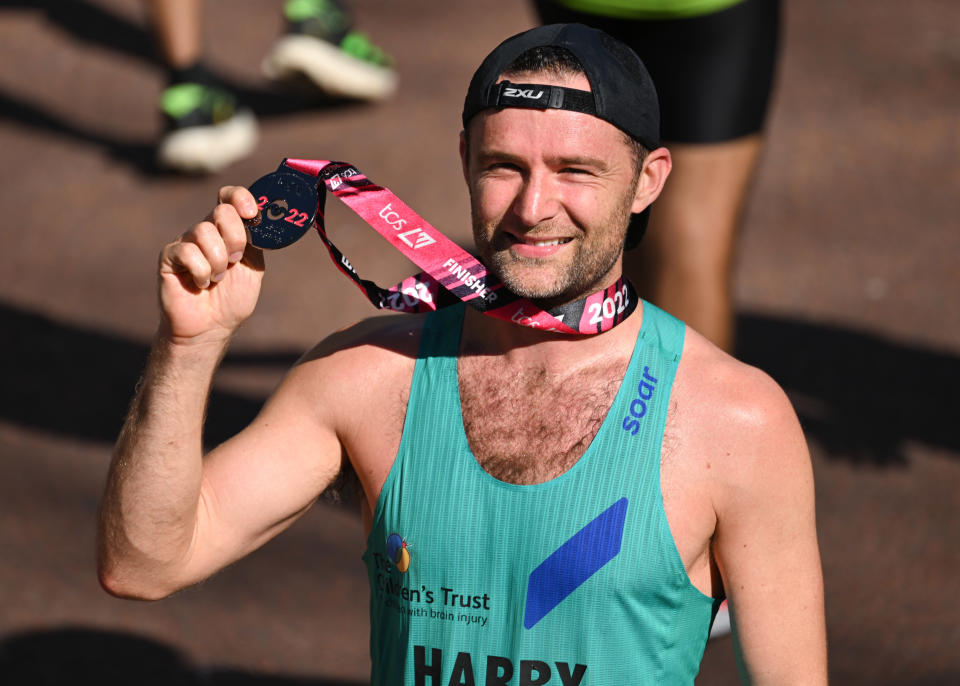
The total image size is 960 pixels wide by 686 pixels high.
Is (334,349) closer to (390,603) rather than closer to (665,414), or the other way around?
(390,603)

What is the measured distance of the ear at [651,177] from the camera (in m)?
2.42

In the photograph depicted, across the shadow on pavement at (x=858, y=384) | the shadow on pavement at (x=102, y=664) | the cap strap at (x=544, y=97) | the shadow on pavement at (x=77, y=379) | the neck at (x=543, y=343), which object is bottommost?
the shadow on pavement at (x=102, y=664)

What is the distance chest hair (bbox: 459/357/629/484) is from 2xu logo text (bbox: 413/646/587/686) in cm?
35

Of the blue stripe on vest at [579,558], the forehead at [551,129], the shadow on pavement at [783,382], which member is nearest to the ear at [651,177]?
the forehead at [551,129]

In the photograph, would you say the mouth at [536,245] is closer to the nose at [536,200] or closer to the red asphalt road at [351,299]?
the nose at [536,200]

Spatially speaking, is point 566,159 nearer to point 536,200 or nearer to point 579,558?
point 536,200

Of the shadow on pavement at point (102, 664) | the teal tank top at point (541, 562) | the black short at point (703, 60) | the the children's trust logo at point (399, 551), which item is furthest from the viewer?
the shadow on pavement at point (102, 664)

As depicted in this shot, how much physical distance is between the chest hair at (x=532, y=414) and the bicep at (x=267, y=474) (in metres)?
0.32

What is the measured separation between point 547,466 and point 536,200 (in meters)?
0.51

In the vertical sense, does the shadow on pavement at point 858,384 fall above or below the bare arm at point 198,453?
below

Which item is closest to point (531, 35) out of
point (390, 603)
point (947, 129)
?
point (390, 603)

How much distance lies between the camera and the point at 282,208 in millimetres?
2275

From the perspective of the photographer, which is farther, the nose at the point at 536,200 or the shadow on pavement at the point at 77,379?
the shadow on pavement at the point at 77,379

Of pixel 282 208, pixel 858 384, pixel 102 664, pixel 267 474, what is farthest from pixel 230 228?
pixel 858 384
